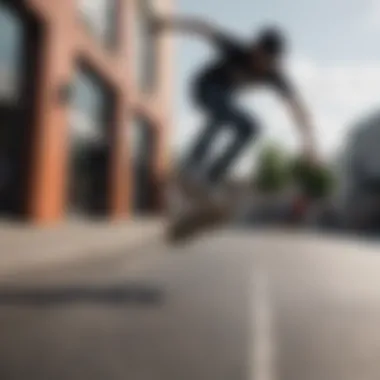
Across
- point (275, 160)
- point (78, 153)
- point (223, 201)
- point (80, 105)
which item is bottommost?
Result: point (223, 201)

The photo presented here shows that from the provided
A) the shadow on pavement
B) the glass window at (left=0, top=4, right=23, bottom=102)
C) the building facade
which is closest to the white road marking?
the shadow on pavement

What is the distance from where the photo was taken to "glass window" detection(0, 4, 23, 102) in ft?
59.6

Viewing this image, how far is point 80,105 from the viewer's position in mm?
25266

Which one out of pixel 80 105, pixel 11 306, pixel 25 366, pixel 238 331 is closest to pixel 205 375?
pixel 25 366

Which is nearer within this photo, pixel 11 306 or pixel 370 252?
pixel 11 306

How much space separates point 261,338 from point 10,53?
1569 centimetres

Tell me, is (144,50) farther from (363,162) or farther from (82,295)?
(363,162)

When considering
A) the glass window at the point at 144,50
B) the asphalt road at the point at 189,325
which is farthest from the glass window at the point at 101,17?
the asphalt road at the point at 189,325

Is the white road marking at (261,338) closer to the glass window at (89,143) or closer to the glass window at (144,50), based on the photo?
the glass window at (89,143)

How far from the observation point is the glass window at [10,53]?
1817 cm

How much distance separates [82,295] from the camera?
24.3 ft

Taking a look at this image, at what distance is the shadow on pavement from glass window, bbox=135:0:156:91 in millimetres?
28273

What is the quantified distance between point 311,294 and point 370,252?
822 centimetres

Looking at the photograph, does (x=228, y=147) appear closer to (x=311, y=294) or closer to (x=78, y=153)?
(x=311, y=294)
